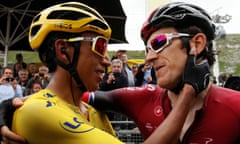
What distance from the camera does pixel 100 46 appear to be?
103 inches

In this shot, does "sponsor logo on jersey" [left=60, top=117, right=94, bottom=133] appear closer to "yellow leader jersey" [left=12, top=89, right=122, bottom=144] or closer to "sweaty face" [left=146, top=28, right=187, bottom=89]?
"yellow leader jersey" [left=12, top=89, right=122, bottom=144]

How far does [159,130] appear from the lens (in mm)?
2512

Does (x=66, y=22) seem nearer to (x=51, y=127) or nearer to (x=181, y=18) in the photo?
(x=51, y=127)

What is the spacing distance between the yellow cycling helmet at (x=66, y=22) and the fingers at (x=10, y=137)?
0.60m

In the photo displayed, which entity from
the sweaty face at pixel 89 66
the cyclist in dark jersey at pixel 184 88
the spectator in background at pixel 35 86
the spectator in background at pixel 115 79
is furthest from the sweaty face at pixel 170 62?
the spectator in background at pixel 35 86

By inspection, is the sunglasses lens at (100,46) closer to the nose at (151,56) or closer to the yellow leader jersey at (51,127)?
the nose at (151,56)

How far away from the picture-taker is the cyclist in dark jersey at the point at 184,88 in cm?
259

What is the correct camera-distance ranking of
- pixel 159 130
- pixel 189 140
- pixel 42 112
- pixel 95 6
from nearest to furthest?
pixel 42 112 < pixel 159 130 < pixel 189 140 < pixel 95 6

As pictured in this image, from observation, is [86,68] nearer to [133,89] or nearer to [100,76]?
[100,76]

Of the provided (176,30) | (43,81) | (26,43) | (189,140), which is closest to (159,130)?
(189,140)

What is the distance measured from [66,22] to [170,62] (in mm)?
747

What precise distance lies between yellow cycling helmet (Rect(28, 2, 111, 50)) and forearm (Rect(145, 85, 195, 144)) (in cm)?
68

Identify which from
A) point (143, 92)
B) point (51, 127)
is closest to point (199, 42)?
point (143, 92)

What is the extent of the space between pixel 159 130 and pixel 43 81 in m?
6.00
